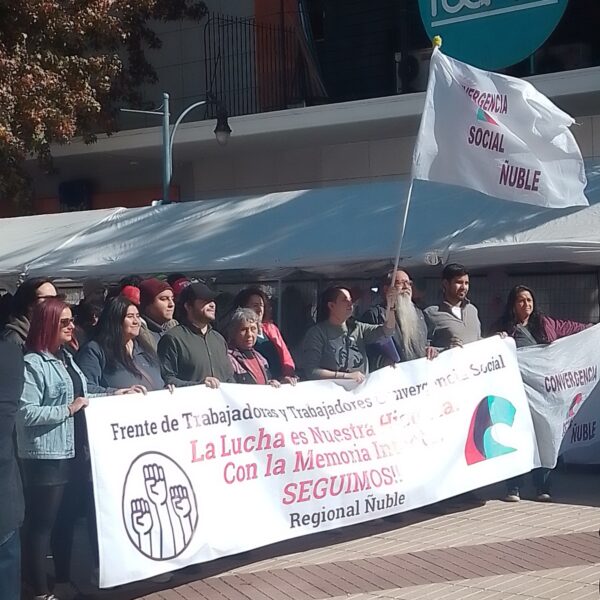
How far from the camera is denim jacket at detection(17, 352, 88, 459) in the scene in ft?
20.2

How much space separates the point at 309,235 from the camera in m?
12.0

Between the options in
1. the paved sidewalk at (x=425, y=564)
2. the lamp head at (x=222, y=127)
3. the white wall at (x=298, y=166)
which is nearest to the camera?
the paved sidewalk at (x=425, y=564)

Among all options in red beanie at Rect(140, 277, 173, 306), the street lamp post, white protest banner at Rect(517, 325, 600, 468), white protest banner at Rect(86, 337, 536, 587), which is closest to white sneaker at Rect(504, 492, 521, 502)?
white protest banner at Rect(517, 325, 600, 468)

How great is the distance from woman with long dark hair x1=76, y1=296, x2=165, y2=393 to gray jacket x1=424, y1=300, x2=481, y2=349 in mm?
2700

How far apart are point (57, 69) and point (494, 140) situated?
10.7 metres

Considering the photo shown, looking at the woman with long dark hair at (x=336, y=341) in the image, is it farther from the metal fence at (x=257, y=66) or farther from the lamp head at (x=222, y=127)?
the metal fence at (x=257, y=66)

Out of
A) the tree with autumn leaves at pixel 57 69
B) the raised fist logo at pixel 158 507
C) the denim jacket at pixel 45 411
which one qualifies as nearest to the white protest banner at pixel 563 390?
the raised fist logo at pixel 158 507

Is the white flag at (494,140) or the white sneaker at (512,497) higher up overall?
the white flag at (494,140)

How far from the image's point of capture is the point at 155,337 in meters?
8.22

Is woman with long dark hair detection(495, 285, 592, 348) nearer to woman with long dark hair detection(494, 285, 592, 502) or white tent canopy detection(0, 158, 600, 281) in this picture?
woman with long dark hair detection(494, 285, 592, 502)

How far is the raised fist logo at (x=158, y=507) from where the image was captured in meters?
6.17

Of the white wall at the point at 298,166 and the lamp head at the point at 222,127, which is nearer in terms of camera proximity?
the lamp head at the point at 222,127

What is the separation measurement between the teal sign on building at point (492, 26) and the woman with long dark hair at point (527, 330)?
571 cm

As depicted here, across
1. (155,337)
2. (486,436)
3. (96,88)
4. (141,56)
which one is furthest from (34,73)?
(486,436)
